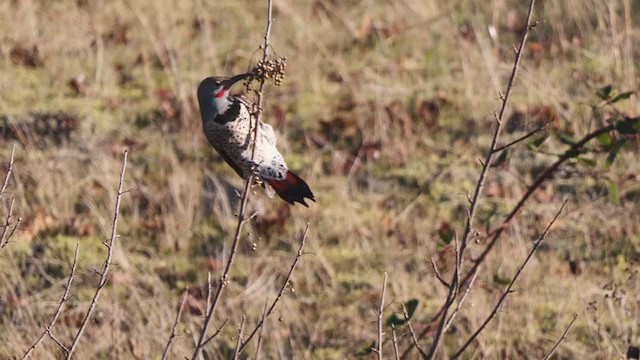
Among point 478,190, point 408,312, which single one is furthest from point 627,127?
point 478,190

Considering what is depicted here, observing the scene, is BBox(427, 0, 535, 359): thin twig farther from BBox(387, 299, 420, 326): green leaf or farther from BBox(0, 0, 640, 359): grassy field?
BBox(0, 0, 640, 359): grassy field

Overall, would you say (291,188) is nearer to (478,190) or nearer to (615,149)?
(478,190)

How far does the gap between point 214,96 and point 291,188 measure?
422 mm

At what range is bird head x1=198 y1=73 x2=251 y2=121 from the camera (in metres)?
3.39

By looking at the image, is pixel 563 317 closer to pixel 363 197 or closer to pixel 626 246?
pixel 626 246

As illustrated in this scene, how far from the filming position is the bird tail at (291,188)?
3533 millimetres

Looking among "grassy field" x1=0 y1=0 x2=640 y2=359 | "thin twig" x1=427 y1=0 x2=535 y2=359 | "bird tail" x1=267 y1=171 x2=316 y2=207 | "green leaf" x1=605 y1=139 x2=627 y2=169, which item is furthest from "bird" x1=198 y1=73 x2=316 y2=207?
"green leaf" x1=605 y1=139 x2=627 y2=169

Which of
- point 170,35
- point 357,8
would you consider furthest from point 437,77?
point 170,35

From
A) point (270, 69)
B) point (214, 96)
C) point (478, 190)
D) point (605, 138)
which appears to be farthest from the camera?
point (605, 138)

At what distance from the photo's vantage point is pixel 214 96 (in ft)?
11.4

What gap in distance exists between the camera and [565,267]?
205 inches

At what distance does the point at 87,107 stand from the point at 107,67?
1.89ft

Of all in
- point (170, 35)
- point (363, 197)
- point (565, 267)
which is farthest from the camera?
point (170, 35)

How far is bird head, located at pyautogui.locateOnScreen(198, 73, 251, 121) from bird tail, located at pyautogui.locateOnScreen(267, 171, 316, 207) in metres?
0.31
